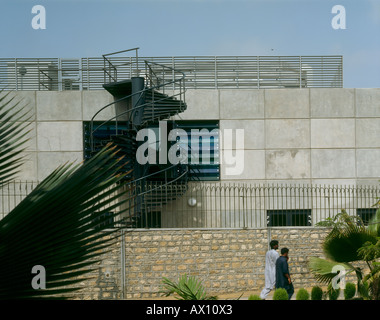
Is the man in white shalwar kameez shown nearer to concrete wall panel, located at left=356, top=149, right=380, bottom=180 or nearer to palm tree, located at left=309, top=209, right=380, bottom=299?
palm tree, located at left=309, top=209, right=380, bottom=299

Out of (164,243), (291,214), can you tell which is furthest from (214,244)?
(291,214)

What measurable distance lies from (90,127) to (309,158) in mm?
7054

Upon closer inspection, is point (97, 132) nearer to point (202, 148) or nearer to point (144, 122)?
point (144, 122)

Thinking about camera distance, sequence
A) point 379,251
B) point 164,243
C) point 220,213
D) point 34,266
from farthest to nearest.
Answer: point 220,213, point 164,243, point 379,251, point 34,266

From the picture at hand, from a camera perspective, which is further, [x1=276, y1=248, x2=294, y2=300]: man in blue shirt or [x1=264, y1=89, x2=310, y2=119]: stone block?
[x1=264, y1=89, x2=310, y2=119]: stone block

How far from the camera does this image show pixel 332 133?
693 inches

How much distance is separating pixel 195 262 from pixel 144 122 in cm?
440

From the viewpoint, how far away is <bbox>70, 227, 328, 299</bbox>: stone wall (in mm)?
14094

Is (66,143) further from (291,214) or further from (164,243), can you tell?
(291,214)

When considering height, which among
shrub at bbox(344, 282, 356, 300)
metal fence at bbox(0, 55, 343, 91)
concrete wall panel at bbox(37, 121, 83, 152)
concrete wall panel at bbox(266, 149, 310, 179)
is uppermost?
metal fence at bbox(0, 55, 343, 91)

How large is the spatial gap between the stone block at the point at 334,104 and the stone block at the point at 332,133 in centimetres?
19

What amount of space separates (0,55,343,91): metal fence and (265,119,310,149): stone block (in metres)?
1.37

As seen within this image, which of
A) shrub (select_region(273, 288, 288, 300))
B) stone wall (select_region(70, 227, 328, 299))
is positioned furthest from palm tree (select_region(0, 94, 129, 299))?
stone wall (select_region(70, 227, 328, 299))

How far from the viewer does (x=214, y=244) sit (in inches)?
567
